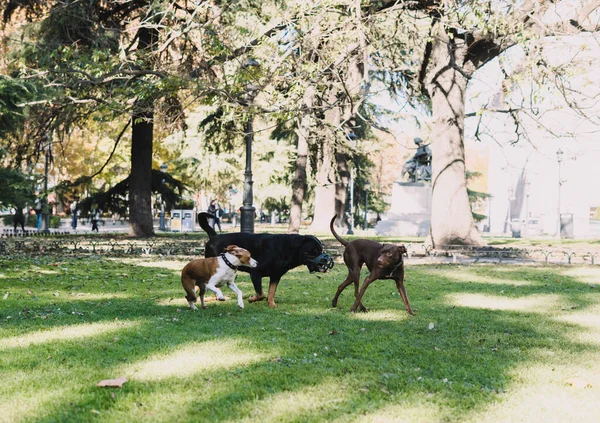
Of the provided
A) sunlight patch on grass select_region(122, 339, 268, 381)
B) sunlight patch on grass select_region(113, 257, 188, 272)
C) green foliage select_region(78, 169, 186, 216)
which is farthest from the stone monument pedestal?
sunlight patch on grass select_region(122, 339, 268, 381)

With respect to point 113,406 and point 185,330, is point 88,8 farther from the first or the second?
point 113,406

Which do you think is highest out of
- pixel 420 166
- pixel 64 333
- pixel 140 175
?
pixel 420 166

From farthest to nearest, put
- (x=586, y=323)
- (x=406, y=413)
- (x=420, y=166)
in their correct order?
(x=420, y=166) → (x=586, y=323) → (x=406, y=413)

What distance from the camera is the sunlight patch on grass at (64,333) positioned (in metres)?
6.24

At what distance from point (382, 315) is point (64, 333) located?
3.75 m

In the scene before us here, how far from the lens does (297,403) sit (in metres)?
4.36

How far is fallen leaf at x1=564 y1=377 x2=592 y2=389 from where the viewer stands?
4.79m

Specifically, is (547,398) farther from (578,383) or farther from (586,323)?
(586,323)

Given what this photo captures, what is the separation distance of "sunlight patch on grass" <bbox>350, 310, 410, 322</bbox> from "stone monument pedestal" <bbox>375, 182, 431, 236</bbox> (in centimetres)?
2646

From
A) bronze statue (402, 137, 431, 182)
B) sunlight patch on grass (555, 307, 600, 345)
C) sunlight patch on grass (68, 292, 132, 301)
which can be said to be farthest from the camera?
bronze statue (402, 137, 431, 182)

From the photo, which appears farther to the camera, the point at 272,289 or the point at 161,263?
the point at 161,263

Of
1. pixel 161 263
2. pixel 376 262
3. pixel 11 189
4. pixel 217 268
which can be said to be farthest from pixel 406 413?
pixel 11 189

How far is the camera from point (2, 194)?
14539mm

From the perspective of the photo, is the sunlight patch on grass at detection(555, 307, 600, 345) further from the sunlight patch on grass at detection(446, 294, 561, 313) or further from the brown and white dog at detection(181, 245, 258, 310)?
the brown and white dog at detection(181, 245, 258, 310)
